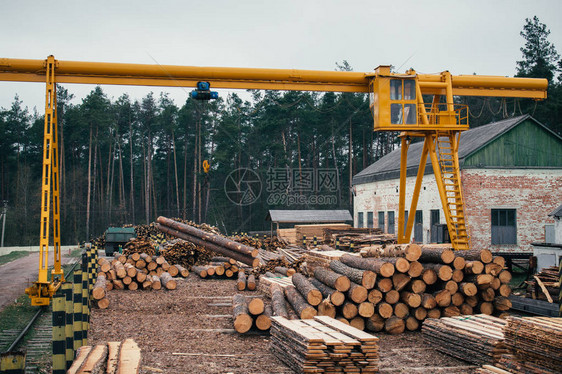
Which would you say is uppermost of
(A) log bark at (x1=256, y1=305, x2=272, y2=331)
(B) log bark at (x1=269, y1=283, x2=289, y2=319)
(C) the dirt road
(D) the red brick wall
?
(D) the red brick wall

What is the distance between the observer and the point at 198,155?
200 feet

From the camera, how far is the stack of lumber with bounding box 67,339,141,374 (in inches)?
247

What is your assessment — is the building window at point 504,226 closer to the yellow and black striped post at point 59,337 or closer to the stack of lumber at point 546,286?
the stack of lumber at point 546,286

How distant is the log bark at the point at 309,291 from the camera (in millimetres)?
10953

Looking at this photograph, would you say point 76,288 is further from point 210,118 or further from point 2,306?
point 210,118

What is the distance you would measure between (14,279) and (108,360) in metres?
16.6

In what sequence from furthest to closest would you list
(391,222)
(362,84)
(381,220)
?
(381,220) → (391,222) → (362,84)

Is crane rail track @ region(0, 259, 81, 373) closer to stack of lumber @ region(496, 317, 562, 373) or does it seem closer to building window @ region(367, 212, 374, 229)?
stack of lumber @ region(496, 317, 562, 373)

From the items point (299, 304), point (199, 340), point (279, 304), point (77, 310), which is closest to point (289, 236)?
point (279, 304)

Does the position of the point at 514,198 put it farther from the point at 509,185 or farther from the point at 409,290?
the point at 409,290

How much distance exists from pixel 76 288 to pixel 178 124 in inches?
2132

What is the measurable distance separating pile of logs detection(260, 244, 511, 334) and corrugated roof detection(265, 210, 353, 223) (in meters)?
26.9

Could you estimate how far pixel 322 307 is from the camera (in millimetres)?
10703

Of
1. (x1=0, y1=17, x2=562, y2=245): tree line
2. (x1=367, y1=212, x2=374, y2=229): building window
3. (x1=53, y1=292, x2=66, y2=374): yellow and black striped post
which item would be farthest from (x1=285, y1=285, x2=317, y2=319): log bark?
(x1=0, y1=17, x2=562, y2=245): tree line
